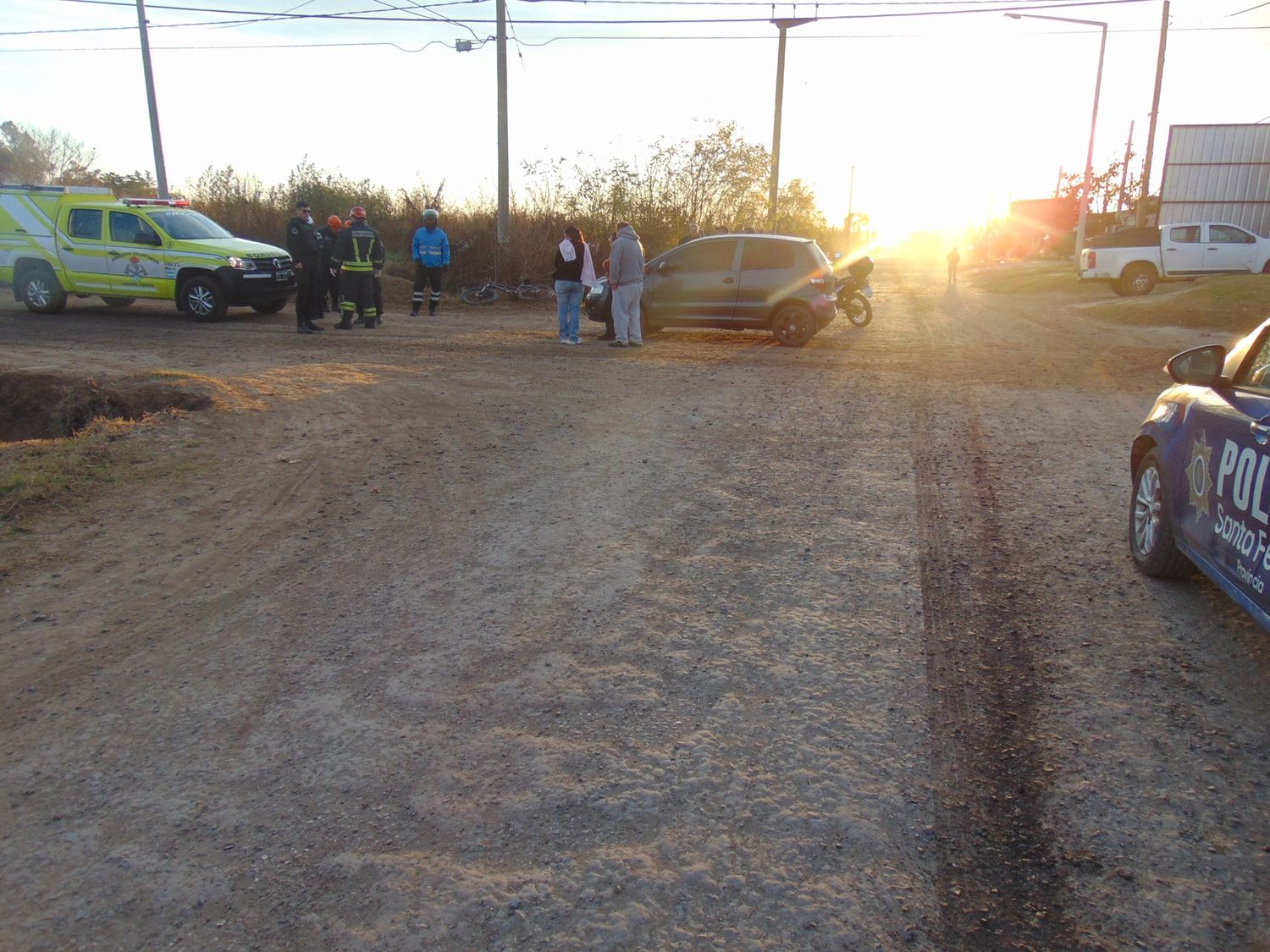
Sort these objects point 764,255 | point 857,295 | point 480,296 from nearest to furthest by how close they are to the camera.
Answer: point 764,255 → point 857,295 → point 480,296

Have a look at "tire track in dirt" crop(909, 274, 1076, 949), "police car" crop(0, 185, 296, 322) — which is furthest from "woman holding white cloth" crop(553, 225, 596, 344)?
"tire track in dirt" crop(909, 274, 1076, 949)

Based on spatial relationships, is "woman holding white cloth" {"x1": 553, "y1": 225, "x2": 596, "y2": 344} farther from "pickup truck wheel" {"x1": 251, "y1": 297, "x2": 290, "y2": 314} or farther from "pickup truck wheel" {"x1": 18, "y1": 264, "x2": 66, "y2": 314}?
"pickup truck wheel" {"x1": 18, "y1": 264, "x2": 66, "y2": 314}

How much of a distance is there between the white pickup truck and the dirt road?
1973 cm

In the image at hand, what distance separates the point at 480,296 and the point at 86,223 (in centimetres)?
855

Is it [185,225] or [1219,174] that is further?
[1219,174]

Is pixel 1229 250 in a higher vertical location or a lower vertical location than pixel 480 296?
higher

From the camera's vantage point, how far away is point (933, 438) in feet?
27.6

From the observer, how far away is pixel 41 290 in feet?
56.2

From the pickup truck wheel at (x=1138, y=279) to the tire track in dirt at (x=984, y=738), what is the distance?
2131 centimetres

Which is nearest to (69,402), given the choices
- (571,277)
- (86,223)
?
(571,277)

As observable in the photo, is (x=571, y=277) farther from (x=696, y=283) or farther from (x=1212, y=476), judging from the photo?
(x=1212, y=476)

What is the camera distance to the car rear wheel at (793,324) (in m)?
14.7

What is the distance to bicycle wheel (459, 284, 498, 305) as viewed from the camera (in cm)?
2236

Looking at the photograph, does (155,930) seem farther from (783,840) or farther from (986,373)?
(986,373)
